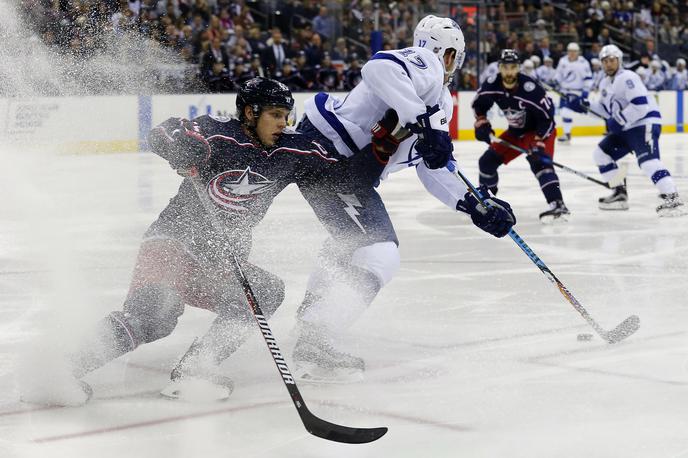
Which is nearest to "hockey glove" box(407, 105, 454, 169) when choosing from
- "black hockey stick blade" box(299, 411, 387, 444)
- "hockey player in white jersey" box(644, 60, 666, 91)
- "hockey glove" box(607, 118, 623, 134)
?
"black hockey stick blade" box(299, 411, 387, 444)

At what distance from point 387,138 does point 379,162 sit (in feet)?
0.24

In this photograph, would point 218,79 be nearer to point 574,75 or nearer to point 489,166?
point 489,166

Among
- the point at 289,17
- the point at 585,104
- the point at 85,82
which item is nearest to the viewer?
the point at 585,104

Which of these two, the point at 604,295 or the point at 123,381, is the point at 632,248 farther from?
the point at 123,381

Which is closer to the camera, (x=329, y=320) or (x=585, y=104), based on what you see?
(x=329, y=320)

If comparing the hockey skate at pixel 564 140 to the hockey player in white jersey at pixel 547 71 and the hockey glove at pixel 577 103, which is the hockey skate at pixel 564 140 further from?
the hockey glove at pixel 577 103

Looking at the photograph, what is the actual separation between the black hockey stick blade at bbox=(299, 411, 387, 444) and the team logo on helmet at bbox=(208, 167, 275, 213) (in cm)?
73

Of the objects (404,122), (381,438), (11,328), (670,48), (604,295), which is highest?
(404,122)

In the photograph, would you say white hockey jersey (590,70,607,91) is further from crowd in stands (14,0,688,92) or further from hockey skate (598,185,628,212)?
hockey skate (598,185,628,212)

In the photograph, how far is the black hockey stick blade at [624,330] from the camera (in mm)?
3514

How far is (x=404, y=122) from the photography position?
321 cm

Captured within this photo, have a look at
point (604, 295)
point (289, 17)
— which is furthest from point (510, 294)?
point (289, 17)

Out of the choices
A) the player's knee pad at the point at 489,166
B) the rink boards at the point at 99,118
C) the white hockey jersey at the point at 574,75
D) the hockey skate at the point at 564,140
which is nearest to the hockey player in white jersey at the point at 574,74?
the white hockey jersey at the point at 574,75

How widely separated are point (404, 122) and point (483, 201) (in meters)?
0.47
